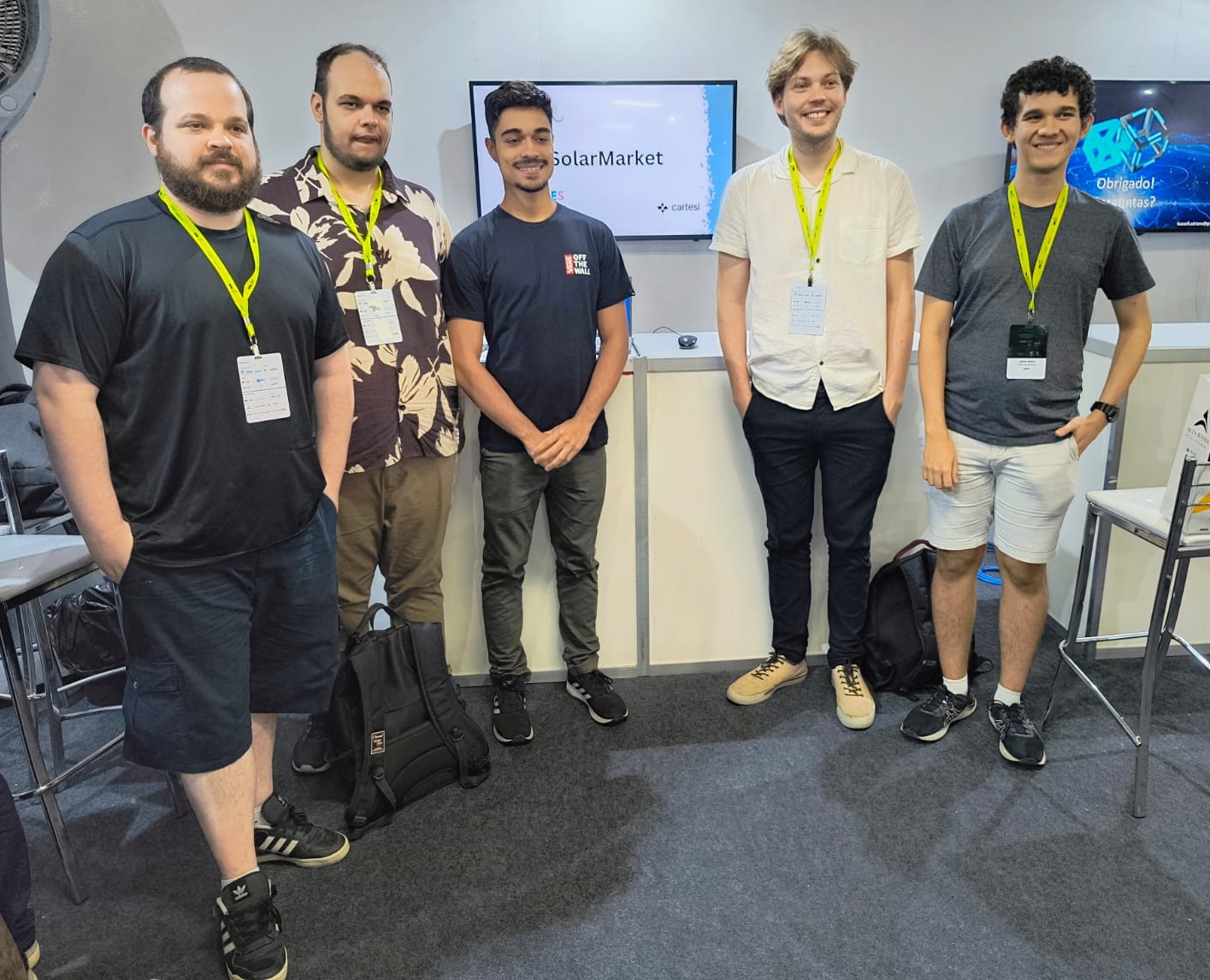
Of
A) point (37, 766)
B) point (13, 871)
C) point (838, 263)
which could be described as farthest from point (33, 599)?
point (838, 263)

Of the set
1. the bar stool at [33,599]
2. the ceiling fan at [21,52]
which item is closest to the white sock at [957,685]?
the bar stool at [33,599]

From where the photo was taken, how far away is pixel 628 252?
4.23 m

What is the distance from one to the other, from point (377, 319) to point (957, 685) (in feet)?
5.78

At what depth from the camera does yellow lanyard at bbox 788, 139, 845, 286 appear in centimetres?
222

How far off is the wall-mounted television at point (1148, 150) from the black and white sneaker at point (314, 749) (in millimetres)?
3810

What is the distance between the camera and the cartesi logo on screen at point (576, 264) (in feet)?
7.20

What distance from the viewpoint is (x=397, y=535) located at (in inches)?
87.2

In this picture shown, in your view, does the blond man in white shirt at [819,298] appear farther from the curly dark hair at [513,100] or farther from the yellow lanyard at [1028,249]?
the curly dark hair at [513,100]

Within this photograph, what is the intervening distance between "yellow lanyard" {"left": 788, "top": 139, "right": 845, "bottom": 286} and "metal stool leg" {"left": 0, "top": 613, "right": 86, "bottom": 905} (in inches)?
75.7

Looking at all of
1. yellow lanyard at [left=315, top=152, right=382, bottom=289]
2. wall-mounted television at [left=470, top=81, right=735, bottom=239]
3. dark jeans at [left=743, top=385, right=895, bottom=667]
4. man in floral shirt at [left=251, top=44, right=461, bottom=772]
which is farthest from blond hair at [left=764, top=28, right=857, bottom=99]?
wall-mounted television at [left=470, top=81, right=735, bottom=239]

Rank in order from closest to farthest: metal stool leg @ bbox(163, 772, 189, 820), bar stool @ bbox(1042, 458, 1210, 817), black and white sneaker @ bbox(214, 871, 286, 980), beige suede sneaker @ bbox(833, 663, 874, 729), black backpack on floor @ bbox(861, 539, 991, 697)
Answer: black and white sneaker @ bbox(214, 871, 286, 980), bar stool @ bbox(1042, 458, 1210, 817), metal stool leg @ bbox(163, 772, 189, 820), beige suede sneaker @ bbox(833, 663, 874, 729), black backpack on floor @ bbox(861, 539, 991, 697)

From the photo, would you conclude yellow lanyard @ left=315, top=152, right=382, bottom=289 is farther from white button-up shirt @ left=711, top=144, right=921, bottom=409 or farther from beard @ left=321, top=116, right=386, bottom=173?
white button-up shirt @ left=711, top=144, right=921, bottom=409

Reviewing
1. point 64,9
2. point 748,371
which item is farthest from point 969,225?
point 64,9

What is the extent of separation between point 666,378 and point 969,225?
86 cm
